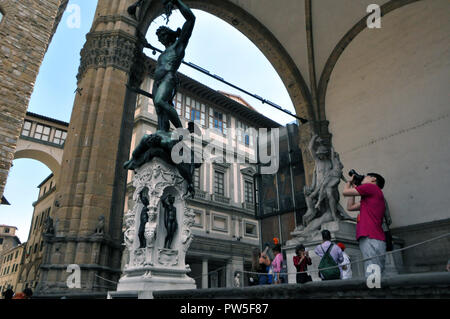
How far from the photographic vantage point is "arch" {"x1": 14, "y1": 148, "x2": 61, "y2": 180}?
21453 millimetres

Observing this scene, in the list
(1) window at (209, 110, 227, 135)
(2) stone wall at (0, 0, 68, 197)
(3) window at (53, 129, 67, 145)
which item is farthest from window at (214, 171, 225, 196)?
(2) stone wall at (0, 0, 68, 197)

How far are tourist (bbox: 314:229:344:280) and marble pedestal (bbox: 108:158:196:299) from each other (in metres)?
1.56

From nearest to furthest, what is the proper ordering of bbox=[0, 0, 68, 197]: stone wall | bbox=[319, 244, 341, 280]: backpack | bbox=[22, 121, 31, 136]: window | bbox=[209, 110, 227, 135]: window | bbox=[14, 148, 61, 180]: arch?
bbox=[319, 244, 341, 280]: backpack → bbox=[0, 0, 68, 197]: stone wall → bbox=[14, 148, 61, 180]: arch → bbox=[22, 121, 31, 136]: window → bbox=[209, 110, 227, 135]: window

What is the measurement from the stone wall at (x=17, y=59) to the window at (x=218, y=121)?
48.3 feet

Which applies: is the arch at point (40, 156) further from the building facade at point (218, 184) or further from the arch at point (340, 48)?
the arch at point (340, 48)

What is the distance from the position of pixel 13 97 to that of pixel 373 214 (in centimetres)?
1052

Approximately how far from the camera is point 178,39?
4.45 meters

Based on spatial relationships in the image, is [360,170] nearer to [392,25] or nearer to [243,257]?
[392,25]

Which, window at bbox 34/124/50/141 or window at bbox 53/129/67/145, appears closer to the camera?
window at bbox 34/124/50/141

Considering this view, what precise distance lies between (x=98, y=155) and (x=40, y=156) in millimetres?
17631

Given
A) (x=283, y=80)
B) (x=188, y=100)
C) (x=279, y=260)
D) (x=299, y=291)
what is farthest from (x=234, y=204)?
(x=299, y=291)

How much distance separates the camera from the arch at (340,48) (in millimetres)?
11734

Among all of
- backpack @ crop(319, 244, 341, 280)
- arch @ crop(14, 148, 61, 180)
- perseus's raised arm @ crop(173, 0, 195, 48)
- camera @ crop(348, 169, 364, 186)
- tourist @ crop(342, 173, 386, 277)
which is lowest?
backpack @ crop(319, 244, 341, 280)

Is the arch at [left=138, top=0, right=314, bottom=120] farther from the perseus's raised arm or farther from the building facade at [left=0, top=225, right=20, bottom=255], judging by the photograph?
the building facade at [left=0, top=225, right=20, bottom=255]
